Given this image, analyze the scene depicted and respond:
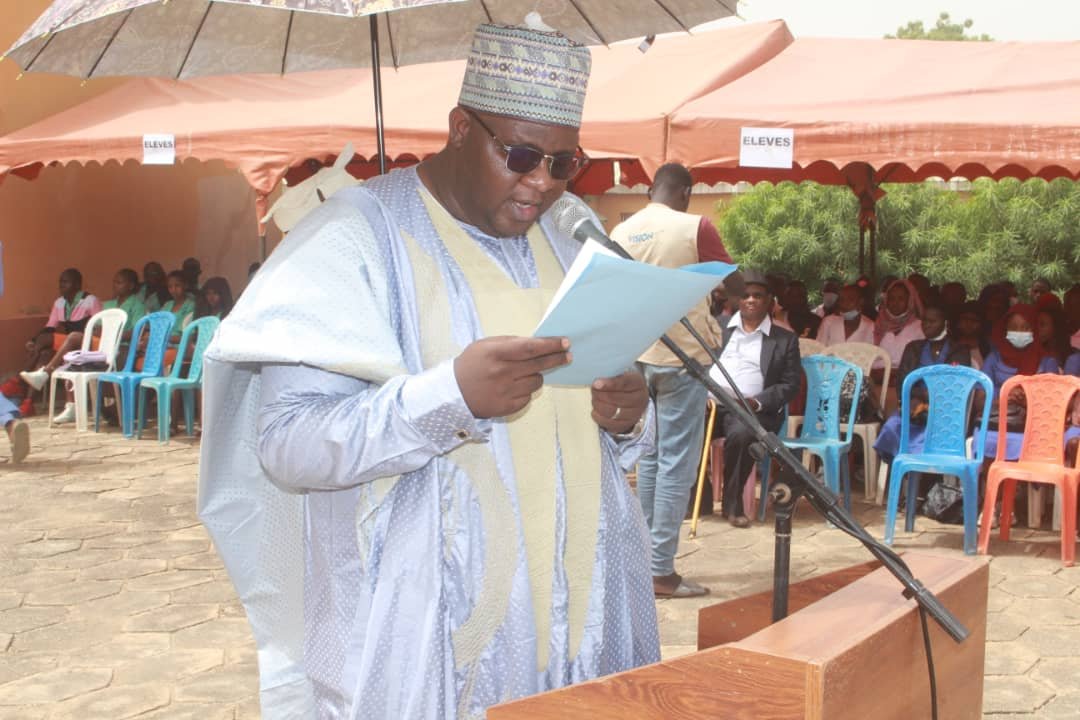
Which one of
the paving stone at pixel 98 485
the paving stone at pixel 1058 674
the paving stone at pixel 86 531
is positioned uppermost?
the paving stone at pixel 98 485

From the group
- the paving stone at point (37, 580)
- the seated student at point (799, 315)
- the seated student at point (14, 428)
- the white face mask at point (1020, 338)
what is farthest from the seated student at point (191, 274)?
the white face mask at point (1020, 338)

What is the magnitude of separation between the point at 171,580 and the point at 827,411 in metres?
4.32

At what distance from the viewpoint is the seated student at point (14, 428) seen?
32.3 feet

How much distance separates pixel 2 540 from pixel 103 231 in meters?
9.18

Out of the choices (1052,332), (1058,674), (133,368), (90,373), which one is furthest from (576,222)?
(90,373)

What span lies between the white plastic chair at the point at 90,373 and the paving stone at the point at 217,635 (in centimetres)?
654

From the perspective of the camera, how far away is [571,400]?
2426 millimetres

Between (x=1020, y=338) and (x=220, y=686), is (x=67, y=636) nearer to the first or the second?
(x=220, y=686)

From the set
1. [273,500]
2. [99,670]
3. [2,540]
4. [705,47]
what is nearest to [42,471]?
[2,540]

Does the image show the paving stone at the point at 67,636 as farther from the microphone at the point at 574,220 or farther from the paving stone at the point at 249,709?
the microphone at the point at 574,220

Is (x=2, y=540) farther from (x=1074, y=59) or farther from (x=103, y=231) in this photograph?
(x=103, y=231)

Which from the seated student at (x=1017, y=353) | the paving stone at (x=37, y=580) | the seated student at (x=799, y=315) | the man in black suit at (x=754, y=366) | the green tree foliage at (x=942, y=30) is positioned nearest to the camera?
the paving stone at (x=37, y=580)

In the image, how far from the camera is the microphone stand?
207cm

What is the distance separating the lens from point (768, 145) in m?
8.18
